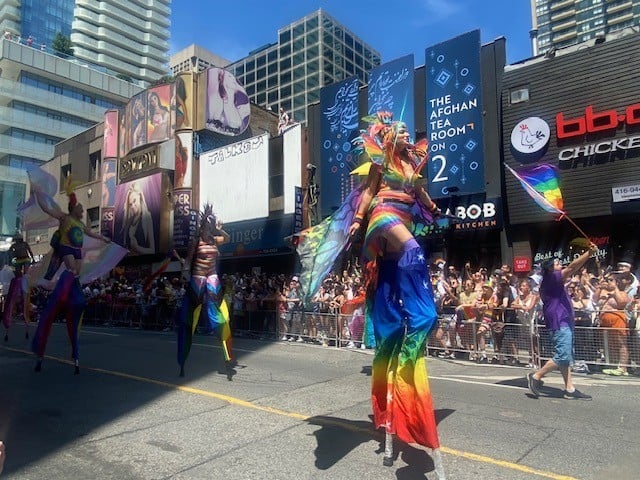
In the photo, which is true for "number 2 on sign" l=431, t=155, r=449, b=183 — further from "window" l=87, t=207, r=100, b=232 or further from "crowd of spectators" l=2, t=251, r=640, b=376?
"window" l=87, t=207, r=100, b=232

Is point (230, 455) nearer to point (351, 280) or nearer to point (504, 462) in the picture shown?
point (504, 462)

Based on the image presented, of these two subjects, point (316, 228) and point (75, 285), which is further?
point (75, 285)

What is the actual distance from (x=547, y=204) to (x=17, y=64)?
7310 centimetres

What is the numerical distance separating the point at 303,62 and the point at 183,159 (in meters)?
65.2

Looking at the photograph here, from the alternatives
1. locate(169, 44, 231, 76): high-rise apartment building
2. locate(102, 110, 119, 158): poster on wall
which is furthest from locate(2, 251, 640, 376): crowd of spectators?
locate(169, 44, 231, 76): high-rise apartment building

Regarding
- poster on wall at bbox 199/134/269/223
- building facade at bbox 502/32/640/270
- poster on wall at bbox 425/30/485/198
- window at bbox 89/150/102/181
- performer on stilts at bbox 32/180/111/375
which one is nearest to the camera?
performer on stilts at bbox 32/180/111/375

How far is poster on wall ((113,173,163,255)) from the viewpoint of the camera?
29.9 metres

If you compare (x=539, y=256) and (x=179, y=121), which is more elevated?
(x=179, y=121)

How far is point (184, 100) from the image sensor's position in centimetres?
2883

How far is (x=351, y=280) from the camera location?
45.7 feet

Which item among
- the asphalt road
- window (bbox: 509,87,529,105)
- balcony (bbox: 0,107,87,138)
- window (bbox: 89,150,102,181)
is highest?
balcony (bbox: 0,107,87,138)

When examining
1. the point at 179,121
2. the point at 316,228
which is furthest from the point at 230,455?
the point at 179,121

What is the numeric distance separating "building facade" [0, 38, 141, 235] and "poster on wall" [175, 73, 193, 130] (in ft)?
130

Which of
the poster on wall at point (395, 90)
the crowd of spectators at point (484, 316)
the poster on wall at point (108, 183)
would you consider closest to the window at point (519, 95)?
the poster on wall at point (395, 90)
